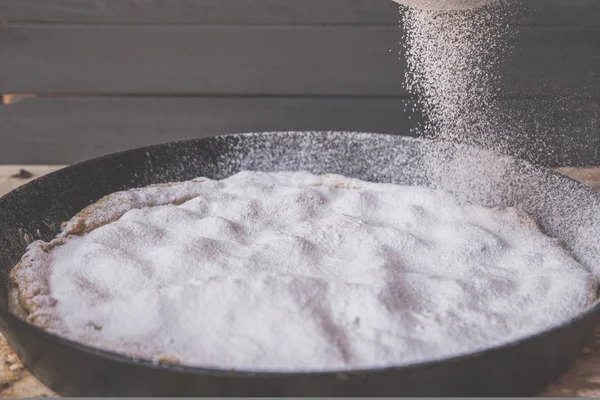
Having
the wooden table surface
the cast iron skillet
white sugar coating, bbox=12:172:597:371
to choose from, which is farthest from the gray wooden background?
the wooden table surface

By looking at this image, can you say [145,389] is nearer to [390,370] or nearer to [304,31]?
[390,370]

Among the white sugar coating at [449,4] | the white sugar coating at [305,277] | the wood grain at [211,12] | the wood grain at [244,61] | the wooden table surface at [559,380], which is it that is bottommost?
the wooden table surface at [559,380]

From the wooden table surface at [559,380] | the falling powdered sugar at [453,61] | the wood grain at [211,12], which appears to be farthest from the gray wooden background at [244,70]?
the wooden table surface at [559,380]

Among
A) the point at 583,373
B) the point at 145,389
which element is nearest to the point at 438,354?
the point at 583,373

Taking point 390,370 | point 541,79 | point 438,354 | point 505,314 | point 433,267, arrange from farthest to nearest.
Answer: point 541,79
point 433,267
point 505,314
point 438,354
point 390,370

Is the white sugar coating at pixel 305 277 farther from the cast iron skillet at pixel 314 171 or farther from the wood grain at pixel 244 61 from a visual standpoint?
the wood grain at pixel 244 61

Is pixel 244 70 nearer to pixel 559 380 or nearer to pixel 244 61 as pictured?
pixel 244 61

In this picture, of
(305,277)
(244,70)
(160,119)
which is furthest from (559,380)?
(160,119)
